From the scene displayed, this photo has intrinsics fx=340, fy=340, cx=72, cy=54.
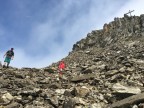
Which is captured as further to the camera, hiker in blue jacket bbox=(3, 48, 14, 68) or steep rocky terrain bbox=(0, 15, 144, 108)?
hiker in blue jacket bbox=(3, 48, 14, 68)

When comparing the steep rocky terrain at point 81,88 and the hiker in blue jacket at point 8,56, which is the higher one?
the hiker in blue jacket at point 8,56

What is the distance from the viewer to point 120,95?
18.2 meters

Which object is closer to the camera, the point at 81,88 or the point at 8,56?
the point at 81,88

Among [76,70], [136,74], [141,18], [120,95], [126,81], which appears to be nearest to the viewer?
[120,95]

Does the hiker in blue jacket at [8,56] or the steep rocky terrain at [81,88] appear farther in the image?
the hiker in blue jacket at [8,56]

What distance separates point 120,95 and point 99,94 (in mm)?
1554

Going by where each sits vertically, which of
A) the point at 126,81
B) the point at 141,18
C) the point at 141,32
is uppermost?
the point at 141,18

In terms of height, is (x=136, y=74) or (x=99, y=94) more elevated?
(x=136, y=74)

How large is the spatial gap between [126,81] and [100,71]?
17.5 feet

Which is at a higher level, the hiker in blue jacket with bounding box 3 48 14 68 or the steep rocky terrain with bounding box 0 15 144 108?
the hiker in blue jacket with bounding box 3 48 14 68

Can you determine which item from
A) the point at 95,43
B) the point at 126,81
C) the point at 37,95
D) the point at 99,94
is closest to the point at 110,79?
the point at 126,81

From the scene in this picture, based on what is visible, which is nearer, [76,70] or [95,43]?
[76,70]

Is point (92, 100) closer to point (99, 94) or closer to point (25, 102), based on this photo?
point (99, 94)

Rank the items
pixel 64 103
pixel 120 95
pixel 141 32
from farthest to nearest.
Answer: pixel 141 32 → pixel 120 95 → pixel 64 103
